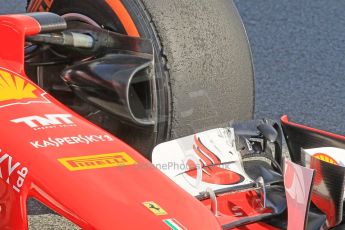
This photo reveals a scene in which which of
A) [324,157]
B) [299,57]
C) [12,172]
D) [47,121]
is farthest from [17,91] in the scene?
[299,57]

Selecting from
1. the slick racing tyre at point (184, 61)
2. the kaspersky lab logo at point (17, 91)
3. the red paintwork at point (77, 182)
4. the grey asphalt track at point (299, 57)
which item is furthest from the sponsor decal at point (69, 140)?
the grey asphalt track at point (299, 57)

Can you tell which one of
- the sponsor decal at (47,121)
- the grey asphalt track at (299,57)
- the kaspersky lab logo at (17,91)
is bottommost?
the grey asphalt track at (299,57)

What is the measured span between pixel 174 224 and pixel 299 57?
263 centimetres

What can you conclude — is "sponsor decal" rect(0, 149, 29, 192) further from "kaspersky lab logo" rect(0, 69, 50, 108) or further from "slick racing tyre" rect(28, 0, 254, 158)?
"slick racing tyre" rect(28, 0, 254, 158)

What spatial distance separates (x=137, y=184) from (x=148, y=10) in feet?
2.00

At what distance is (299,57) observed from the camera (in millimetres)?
3754

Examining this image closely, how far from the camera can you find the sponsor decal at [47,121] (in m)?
1.40

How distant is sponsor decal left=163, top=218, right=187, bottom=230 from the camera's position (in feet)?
3.95

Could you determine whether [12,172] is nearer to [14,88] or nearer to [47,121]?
[47,121]

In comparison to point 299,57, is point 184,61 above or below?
above

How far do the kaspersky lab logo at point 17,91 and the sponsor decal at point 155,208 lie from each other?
1.13 feet

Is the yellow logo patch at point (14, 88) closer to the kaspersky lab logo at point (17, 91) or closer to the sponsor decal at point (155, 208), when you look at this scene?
the kaspersky lab logo at point (17, 91)

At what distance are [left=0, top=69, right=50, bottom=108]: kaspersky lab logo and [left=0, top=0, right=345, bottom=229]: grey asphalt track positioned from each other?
5.49 feet

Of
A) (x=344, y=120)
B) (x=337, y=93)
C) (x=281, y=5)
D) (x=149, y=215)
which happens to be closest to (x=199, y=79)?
(x=149, y=215)
